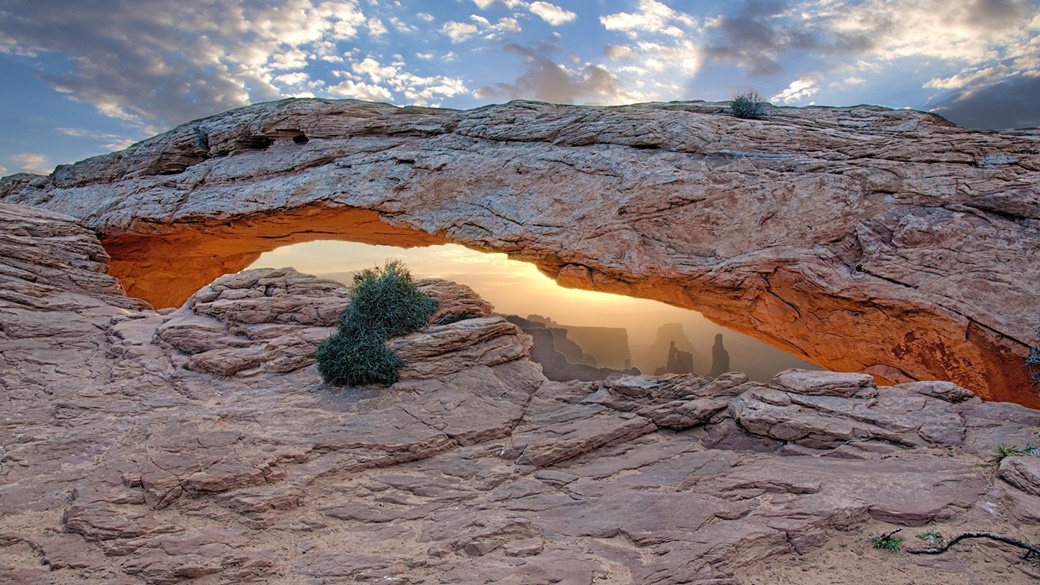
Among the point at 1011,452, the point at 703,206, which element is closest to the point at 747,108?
the point at 703,206

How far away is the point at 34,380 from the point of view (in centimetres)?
1080

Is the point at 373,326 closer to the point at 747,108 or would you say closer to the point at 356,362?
the point at 356,362

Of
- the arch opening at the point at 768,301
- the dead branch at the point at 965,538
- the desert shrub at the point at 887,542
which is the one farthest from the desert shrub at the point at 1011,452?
the arch opening at the point at 768,301

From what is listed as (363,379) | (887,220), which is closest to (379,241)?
(363,379)

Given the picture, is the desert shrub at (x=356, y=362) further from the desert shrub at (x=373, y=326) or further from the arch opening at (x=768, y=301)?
the arch opening at (x=768, y=301)

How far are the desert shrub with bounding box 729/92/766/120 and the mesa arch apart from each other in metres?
0.57

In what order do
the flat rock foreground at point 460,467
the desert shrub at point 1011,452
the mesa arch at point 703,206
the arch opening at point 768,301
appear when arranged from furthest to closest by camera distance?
the mesa arch at point 703,206 < the arch opening at point 768,301 < the desert shrub at point 1011,452 < the flat rock foreground at point 460,467

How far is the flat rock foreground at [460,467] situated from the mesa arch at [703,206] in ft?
9.46

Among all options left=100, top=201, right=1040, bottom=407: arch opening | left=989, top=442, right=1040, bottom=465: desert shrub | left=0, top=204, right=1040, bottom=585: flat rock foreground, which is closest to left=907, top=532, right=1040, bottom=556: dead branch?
left=0, top=204, right=1040, bottom=585: flat rock foreground

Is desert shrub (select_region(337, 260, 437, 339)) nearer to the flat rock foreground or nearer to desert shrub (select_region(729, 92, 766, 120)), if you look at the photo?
the flat rock foreground

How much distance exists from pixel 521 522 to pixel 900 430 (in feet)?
20.6

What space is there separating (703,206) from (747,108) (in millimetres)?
4254

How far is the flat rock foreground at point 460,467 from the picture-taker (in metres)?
6.81

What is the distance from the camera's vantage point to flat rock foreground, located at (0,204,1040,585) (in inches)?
268
